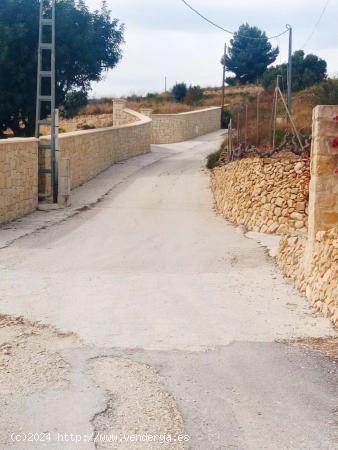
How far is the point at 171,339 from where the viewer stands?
262 inches

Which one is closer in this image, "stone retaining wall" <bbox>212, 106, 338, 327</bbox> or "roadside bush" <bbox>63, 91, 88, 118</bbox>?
"stone retaining wall" <bbox>212, 106, 338, 327</bbox>

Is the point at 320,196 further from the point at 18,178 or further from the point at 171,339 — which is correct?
the point at 18,178

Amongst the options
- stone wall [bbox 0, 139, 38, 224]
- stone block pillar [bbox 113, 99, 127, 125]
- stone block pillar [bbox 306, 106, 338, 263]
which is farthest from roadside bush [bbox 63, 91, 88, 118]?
stone block pillar [bbox 306, 106, 338, 263]

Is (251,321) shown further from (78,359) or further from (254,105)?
(254,105)

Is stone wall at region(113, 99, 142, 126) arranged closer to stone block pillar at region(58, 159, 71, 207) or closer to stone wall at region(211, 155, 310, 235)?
stone block pillar at region(58, 159, 71, 207)

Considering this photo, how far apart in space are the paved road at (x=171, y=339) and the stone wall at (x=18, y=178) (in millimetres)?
1681

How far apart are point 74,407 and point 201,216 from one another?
Result: 12143 millimetres

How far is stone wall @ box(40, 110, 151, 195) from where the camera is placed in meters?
20.1

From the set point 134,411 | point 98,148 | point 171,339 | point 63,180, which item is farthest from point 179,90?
point 134,411

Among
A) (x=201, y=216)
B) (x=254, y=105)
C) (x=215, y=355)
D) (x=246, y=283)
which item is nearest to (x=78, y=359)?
(x=215, y=355)

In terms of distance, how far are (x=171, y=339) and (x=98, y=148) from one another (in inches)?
714

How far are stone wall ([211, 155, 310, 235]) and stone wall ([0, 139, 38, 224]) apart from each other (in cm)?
484

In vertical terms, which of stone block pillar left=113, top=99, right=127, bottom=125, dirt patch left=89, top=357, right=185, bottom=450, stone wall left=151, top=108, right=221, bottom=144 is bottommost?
dirt patch left=89, top=357, right=185, bottom=450

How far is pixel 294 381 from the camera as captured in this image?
18.1 feet
